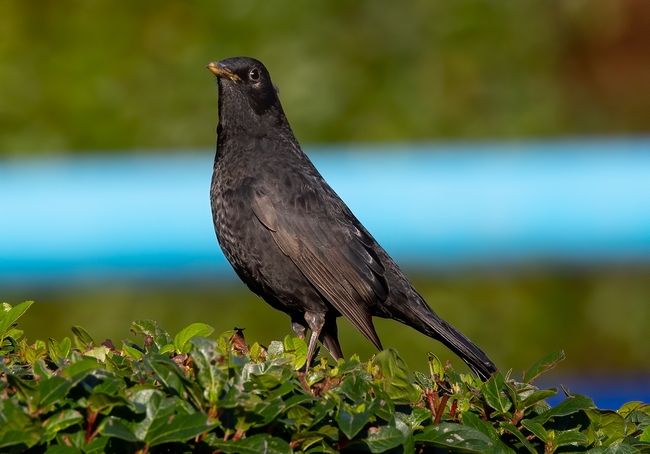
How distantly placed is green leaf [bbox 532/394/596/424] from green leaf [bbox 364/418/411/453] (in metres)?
0.47

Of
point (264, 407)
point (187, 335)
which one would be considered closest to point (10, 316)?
point (187, 335)

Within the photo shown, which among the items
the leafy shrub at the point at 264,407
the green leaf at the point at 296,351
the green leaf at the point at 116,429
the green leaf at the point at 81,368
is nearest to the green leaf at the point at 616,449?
the leafy shrub at the point at 264,407

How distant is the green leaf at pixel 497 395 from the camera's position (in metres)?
2.85

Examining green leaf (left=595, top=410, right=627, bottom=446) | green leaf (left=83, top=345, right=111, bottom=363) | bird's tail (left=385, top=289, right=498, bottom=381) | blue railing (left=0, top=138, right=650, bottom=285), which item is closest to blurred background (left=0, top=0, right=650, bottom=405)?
blue railing (left=0, top=138, right=650, bottom=285)

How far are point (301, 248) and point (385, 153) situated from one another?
4638mm

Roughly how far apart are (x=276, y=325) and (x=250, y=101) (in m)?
3.71

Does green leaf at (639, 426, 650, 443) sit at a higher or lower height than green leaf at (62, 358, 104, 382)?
higher

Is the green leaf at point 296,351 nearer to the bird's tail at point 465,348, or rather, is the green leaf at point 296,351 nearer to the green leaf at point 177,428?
the green leaf at point 177,428

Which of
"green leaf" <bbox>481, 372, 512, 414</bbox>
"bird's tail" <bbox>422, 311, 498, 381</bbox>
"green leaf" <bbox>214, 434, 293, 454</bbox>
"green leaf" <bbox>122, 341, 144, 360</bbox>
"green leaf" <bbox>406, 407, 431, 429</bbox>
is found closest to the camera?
"green leaf" <bbox>214, 434, 293, 454</bbox>

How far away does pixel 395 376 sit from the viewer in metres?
2.79

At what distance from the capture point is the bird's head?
492 cm

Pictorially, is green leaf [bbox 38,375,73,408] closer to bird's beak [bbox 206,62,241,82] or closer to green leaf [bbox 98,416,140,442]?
green leaf [bbox 98,416,140,442]

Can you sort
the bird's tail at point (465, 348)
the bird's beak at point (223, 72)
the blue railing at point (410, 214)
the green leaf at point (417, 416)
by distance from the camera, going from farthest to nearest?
the blue railing at point (410, 214) → the bird's beak at point (223, 72) → the bird's tail at point (465, 348) → the green leaf at point (417, 416)

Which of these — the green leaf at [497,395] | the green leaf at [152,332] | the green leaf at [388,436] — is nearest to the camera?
the green leaf at [388,436]
